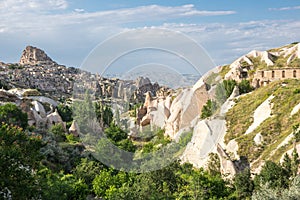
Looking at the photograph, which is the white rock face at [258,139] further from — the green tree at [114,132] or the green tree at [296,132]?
the green tree at [114,132]

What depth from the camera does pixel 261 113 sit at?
83.4 ft

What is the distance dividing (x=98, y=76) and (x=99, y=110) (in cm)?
158

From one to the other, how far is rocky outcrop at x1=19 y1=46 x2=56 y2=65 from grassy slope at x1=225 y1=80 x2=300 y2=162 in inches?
4411

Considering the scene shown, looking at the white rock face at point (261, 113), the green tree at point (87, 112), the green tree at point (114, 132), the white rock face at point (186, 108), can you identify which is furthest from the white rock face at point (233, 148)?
the green tree at point (87, 112)

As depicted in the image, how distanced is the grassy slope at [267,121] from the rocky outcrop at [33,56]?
112047 mm

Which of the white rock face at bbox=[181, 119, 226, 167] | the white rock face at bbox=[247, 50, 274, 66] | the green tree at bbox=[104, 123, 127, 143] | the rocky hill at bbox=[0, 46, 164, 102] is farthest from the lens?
the white rock face at bbox=[247, 50, 274, 66]

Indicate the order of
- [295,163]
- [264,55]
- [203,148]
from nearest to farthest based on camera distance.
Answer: [295,163]
[203,148]
[264,55]

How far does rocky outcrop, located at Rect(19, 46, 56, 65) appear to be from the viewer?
133500 mm

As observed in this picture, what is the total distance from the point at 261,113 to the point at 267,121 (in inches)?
66.3

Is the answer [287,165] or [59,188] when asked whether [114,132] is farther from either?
[287,165]

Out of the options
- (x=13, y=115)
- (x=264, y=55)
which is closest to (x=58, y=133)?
(x=13, y=115)

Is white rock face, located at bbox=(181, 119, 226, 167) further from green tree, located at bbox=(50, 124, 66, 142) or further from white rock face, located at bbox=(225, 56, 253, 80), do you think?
Result: white rock face, located at bbox=(225, 56, 253, 80)

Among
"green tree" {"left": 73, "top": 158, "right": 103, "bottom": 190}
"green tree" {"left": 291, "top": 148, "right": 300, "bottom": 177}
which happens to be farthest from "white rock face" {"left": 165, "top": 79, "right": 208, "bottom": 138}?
"green tree" {"left": 73, "top": 158, "right": 103, "bottom": 190}

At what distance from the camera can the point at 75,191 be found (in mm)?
16609
